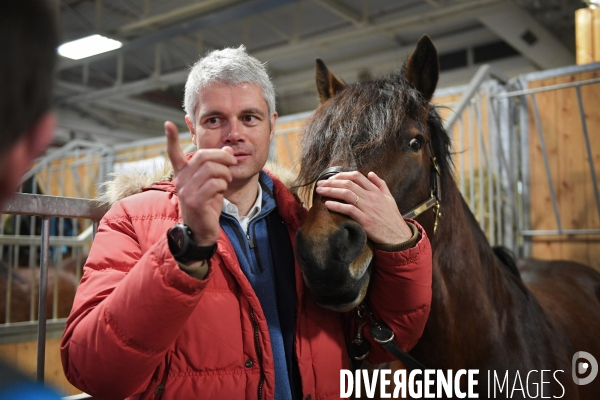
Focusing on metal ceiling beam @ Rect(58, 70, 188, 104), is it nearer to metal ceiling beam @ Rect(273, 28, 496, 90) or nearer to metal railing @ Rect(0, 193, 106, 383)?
metal ceiling beam @ Rect(273, 28, 496, 90)

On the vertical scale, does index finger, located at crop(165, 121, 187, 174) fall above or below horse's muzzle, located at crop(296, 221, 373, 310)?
above

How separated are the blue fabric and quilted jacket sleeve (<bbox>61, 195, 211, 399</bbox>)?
0.32 m

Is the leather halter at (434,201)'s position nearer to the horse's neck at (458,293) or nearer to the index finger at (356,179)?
the horse's neck at (458,293)

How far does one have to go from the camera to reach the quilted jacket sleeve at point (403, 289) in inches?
50.3

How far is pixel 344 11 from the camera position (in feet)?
21.8

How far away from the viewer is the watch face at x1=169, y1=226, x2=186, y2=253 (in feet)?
3.18

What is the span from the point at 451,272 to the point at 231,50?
1082 mm

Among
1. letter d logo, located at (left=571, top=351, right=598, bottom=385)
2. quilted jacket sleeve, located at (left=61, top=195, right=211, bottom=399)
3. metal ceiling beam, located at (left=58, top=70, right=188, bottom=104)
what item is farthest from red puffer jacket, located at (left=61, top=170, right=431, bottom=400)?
metal ceiling beam, located at (left=58, top=70, right=188, bottom=104)

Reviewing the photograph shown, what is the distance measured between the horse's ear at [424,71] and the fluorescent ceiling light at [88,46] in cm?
651

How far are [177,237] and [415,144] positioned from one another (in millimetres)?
900

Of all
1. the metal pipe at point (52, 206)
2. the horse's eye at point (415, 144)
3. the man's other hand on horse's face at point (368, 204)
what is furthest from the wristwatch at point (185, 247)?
the horse's eye at point (415, 144)

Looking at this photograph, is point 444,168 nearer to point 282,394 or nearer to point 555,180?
point 282,394

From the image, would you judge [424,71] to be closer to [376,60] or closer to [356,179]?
[356,179]

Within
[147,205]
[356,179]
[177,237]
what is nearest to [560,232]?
[356,179]
